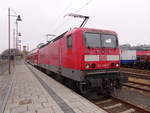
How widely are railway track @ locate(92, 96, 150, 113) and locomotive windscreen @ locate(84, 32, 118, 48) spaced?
2468 mm

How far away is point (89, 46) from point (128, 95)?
3269mm

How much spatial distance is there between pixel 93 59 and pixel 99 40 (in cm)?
101

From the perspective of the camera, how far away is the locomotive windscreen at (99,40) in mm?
7770

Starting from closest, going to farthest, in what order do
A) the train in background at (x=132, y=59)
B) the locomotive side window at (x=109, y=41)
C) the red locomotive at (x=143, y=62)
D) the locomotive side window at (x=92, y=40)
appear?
the locomotive side window at (x=92, y=40)
the locomotive side window at (x=109, y=41)
the red locomotive at (x=143, y=62)
the train in background at (x=132, y=59)

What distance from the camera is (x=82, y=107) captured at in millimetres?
5641

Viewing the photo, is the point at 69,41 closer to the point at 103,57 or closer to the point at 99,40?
the point at 99,40

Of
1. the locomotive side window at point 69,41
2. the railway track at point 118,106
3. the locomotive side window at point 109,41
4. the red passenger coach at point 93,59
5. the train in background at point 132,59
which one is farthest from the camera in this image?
the train in background at point 132,59

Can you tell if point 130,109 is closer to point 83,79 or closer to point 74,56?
point 83,79

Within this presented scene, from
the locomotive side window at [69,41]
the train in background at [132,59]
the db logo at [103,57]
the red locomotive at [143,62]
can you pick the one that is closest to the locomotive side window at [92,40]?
the db logo at [103,57]

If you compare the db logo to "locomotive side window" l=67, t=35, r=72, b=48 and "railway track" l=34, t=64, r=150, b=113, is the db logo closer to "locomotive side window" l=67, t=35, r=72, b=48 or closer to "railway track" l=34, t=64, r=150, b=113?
"locomotive side window" l=67, t=35, r=72, b=48

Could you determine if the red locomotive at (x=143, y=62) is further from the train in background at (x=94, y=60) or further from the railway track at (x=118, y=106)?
the railway track at (x=118, y=106)

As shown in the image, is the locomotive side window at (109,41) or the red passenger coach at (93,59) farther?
the locomotive side window at (109,41)

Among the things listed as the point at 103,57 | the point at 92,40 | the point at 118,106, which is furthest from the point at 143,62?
the point at 118,106

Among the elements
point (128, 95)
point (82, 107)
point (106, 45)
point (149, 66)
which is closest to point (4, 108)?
point (82, 107)
